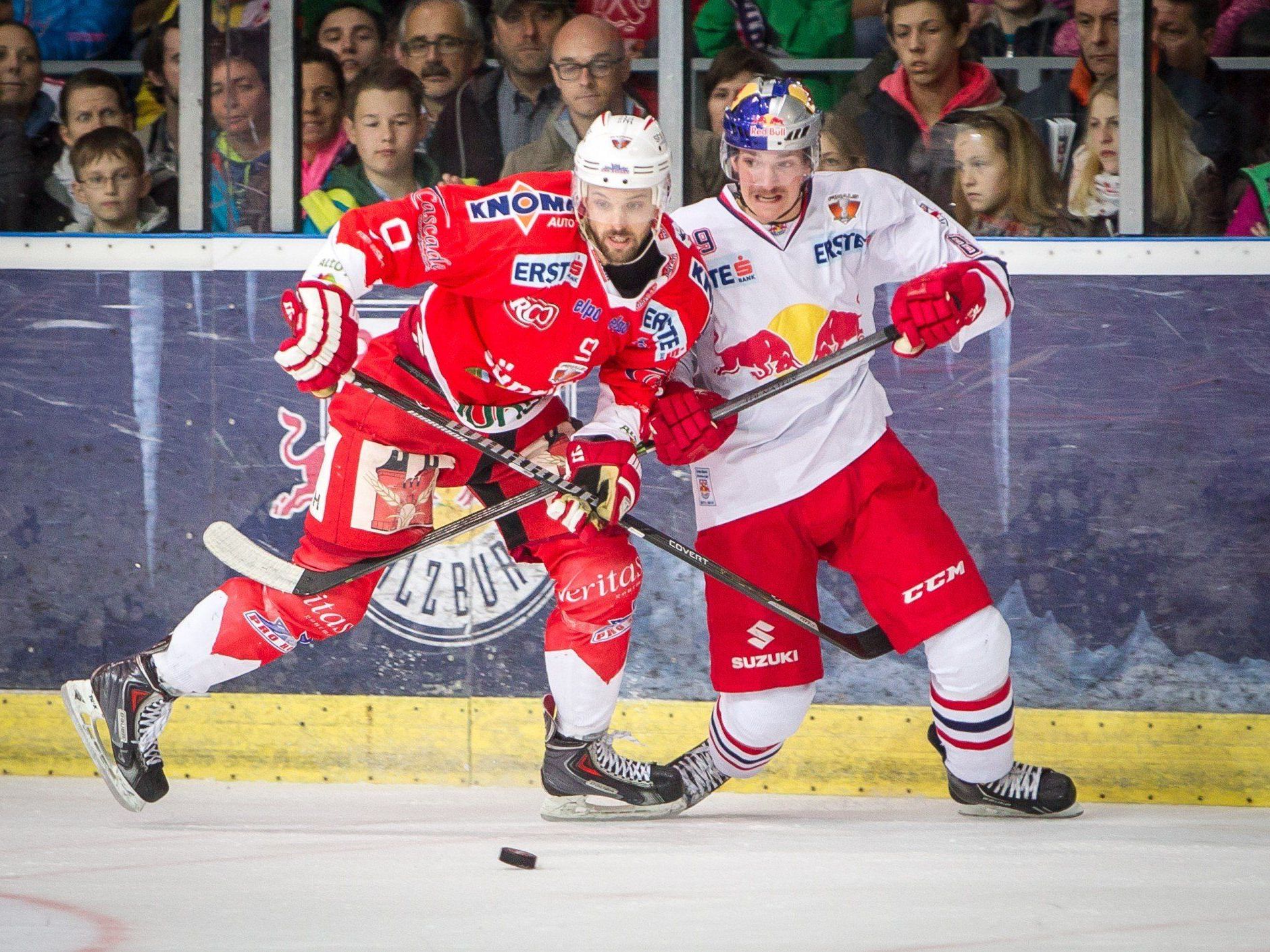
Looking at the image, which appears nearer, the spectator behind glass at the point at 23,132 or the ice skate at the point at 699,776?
the ice skate at the point at 699,776

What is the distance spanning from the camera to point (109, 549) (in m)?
3.50

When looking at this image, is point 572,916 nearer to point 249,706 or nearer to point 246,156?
point 249,706

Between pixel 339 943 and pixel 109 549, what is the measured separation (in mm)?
1844

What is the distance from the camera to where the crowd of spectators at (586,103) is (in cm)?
331

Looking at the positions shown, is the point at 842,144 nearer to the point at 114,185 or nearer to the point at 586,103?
the point at 586,103

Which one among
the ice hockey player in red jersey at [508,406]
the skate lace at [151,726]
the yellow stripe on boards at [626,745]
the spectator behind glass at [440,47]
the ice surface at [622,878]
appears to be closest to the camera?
the ice surface at [622,878]

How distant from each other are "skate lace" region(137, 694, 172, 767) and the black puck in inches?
35.8

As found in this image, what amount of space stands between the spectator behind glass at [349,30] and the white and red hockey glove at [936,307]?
146 centimetres

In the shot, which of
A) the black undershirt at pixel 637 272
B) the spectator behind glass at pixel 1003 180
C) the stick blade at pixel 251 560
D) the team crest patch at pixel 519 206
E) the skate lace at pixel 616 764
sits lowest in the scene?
the skate lace at pixel 616 764

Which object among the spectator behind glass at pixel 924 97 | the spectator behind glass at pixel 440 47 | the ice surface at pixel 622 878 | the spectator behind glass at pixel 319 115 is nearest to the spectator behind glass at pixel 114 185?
the spectator behind glass at pixel 319 115

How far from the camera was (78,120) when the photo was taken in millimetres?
3564

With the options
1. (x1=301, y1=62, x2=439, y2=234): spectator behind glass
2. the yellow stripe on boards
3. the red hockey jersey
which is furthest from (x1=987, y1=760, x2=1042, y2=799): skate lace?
(x1=301, y1=62, x2=439, y2=234): spectator behind glass

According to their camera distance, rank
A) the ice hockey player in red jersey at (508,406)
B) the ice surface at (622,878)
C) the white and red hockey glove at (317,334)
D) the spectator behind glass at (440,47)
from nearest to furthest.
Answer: the ice surface at (622,878)
the white and red hockey glove at (317,334)
the ice hockey player in red jersey at (508,406)
the spectator behind glass at (440,47)

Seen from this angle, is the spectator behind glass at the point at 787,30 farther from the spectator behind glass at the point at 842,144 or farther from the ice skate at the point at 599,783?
the ice skate at the point at 599,783
